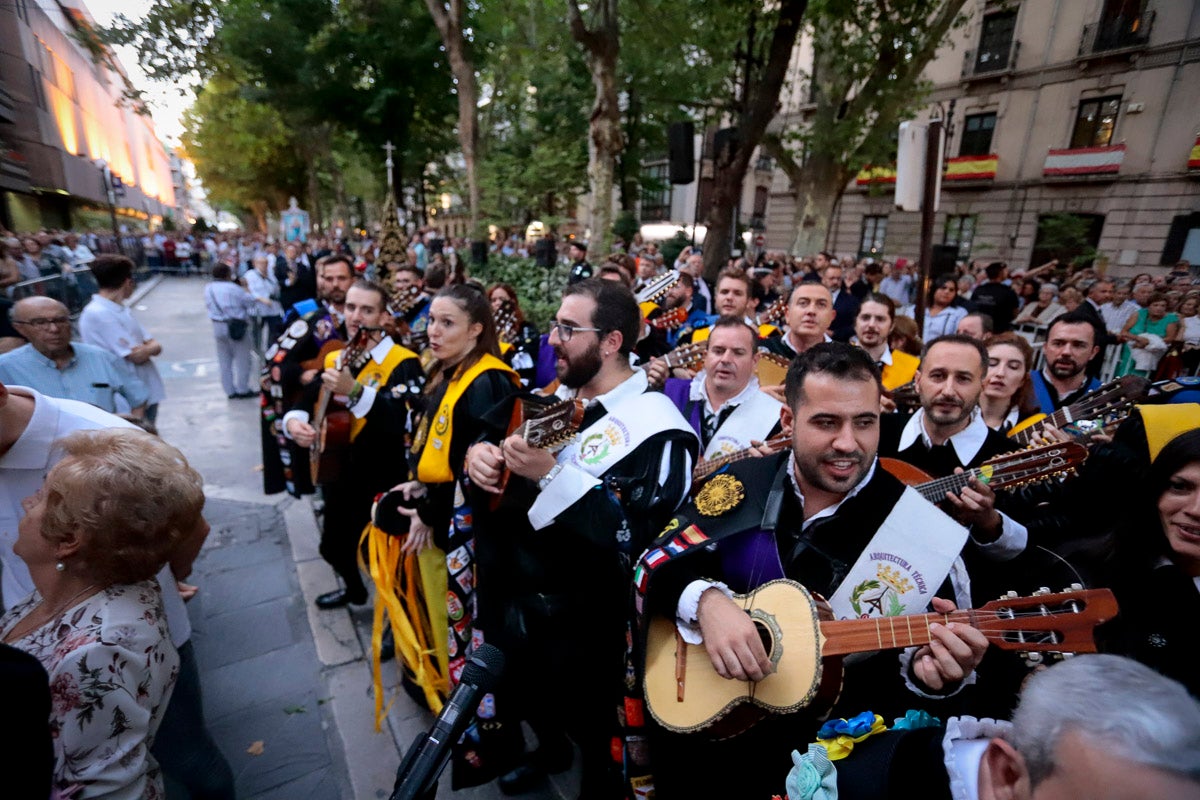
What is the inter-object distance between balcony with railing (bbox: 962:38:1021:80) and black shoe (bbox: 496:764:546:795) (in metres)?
26.3

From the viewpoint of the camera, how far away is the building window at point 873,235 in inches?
1043

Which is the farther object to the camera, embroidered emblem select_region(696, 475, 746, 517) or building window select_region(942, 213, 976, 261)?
building window select_region(942, 213, 976, 261)

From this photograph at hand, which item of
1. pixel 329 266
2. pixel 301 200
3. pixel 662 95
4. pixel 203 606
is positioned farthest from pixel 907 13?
pixel 301 200

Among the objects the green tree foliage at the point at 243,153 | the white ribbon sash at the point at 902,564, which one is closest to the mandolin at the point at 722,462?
the white ribbon sash at the point at 902,564

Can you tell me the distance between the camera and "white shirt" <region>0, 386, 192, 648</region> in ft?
7.00

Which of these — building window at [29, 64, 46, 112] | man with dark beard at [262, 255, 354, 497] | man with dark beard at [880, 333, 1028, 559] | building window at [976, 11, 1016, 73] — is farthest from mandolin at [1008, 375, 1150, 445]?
building window at [976, 11, 1016, 73]

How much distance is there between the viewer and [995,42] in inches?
813

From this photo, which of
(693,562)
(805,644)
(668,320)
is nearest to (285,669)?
(693,562)

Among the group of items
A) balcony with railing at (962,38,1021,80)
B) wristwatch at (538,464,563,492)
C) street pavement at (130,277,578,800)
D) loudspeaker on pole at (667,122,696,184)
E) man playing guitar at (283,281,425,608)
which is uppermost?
balcony with railing at (962,38,1021,80)

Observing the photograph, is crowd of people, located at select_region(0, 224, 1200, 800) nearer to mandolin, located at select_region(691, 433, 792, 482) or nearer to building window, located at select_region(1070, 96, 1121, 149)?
mandolin, located at select_region(691, 433, 792, 482)

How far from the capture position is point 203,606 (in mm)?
4184

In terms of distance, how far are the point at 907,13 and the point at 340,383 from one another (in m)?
13.4

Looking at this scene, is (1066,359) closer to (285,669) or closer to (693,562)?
(693,562)

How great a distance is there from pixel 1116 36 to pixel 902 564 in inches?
715
